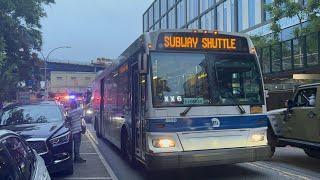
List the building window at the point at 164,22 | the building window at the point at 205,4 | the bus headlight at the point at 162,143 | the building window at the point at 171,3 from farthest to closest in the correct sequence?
the building window at the point at 164,22, the building window at the point at 171,3, the building window at the point at 205,4, the bus headlight at the point at 162,143

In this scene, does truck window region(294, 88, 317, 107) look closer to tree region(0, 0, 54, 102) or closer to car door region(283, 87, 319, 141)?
car door region(283, 87, 319, 141)

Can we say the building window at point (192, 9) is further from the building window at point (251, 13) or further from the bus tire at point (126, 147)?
the bus tire at point (126, 147)

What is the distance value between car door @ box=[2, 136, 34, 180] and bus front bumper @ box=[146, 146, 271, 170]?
158 inches

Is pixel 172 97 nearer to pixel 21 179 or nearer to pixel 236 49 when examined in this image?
pixel 236 49

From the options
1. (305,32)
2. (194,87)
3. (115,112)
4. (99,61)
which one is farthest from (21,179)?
(99,61)

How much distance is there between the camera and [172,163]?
956 centimetres

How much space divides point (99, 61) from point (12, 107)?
78244mm

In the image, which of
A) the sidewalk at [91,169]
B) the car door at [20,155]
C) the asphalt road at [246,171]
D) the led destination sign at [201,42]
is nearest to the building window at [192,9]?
the sidewalk at [91,169]

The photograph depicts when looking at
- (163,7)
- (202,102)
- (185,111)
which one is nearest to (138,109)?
(185,111)

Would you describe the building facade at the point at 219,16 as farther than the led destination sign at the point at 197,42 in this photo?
Yes

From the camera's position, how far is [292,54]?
89.7 feet

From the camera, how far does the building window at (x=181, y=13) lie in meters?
67.3

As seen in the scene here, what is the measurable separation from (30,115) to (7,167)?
25.0 ft

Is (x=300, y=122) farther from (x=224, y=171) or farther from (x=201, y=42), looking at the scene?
(x=201, y=42)
